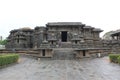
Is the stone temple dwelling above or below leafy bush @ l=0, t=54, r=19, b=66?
above

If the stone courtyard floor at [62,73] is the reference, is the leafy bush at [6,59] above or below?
above

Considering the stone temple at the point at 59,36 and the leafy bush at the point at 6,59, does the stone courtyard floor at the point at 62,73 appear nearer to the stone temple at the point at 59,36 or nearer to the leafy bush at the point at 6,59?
the leafy bush at the point at 6,59

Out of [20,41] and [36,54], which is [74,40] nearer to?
[36,54]

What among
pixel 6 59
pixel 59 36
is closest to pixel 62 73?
pixel 6 59

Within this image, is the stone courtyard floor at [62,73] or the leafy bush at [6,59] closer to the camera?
the stone courtyard floor at [62,73]

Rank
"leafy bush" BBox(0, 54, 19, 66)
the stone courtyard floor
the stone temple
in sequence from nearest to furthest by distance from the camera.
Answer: the stone courtyard floor < "leafy bush" BBox(0, 54, 19, 66) < the stone temple

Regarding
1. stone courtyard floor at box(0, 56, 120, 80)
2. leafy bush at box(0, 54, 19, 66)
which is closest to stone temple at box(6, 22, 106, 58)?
leafy bush at box(0, 54, 19, 66)

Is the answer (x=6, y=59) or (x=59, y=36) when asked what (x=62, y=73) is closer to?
(x=6, y=59)

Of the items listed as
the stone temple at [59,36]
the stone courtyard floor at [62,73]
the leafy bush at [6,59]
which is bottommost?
the stone courtyard floor at [62,73]

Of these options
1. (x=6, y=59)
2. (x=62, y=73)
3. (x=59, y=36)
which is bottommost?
(x=62, y=73)

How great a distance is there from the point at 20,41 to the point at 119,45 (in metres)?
21.2

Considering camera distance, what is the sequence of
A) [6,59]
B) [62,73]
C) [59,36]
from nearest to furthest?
[62,73], [6,59], [59,36]

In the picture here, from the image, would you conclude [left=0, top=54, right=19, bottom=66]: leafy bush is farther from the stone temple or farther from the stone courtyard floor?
the stone temple

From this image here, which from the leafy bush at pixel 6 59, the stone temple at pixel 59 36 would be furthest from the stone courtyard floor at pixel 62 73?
the stone temple at pixel 59 36
